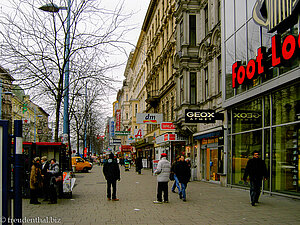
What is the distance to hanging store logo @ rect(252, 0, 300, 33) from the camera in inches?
510

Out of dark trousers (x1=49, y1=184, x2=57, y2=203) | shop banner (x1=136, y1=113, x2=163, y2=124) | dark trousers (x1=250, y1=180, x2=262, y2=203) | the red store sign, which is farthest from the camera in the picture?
shop banner (x1=136, y1=113, x2=163, y2=124)

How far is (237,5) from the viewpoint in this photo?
18.5 m

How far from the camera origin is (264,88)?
15.2 meters

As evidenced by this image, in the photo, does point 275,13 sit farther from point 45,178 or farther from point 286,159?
point 45,178

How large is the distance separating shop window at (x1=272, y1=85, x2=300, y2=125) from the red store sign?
1065 mm

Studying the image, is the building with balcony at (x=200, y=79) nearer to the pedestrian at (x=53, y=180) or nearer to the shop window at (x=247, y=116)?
the shop window at (x=247, y=116)

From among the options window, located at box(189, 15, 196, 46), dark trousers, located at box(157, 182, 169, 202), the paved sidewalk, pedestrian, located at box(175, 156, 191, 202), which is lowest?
the paved sidewalk

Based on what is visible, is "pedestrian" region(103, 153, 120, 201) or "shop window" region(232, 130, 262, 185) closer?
"pedestrian" region(103, 153, 120, 201)

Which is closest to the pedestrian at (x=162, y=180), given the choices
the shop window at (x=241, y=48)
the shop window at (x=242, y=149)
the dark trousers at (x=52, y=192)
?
the dark trousers at (x=52, y=192)

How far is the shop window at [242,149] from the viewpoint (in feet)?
54.2

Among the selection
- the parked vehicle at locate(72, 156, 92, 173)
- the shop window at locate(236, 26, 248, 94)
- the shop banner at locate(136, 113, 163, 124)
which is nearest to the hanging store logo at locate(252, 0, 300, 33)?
the shop window at locate(236, 26, 248, 94)

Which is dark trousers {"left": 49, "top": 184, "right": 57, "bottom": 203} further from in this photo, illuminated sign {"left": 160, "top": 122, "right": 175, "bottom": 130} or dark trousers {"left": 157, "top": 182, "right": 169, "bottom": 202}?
illuminated sign {"left": 160, "top": 122, "right": 175, "bottom": 130}

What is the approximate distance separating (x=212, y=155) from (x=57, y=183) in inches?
451

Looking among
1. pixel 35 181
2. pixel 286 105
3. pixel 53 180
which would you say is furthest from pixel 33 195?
pixel 286 105
